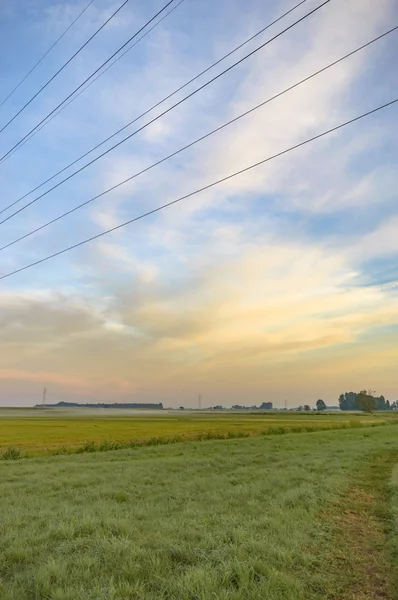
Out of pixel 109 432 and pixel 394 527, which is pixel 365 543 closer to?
pixel 394 527

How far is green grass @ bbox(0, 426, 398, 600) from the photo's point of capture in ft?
22.3

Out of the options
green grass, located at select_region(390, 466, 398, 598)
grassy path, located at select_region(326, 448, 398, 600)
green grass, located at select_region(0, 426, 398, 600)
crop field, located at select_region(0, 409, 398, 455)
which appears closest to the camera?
green grass, located at select_region(0, 426, 398, 600)

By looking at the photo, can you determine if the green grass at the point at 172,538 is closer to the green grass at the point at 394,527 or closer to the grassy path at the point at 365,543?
the grassy path at the point at 365,543

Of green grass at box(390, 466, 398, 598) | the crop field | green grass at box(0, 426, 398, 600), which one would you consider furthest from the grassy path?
the crop field

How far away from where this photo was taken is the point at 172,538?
30.8 ft

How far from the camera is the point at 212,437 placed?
5509 centimetres

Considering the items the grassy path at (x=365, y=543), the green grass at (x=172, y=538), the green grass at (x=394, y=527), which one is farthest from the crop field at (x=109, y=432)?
the grassy path at (x=365, y=543)

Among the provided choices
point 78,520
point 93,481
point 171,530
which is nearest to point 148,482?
point 93,481

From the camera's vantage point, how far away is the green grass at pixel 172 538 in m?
6.80

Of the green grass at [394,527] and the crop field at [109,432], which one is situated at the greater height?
the green grass at [394,527]

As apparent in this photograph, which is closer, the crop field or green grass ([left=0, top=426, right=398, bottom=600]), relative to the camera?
green grass ([left=0, top=426, right=398, bottom=600])

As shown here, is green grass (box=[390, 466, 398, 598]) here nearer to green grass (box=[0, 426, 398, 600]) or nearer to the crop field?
green grass (box=[0, 426, 398, 600])

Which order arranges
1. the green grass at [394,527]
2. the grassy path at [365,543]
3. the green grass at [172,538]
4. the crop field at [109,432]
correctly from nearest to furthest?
the green grass at [172,538]
the grassy path at [365,543]
the green grass at [394,527]
the crop field at [109,432]

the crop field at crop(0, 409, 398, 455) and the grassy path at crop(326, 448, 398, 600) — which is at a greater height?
the grassy path at crop(326, 448, 398, 600)
